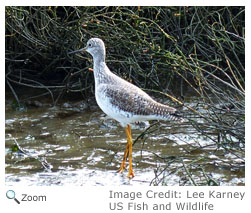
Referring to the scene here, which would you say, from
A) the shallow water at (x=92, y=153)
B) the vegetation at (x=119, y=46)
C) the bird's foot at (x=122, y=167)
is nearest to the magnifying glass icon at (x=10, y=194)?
the shallow water at (x=92, y=153)

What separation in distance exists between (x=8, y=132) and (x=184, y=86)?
273cm

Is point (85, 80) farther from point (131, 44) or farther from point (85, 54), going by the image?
point (131, 44)

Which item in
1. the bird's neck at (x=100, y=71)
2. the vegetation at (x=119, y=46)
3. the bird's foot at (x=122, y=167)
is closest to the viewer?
the bird's foot at (x=122, y=167)

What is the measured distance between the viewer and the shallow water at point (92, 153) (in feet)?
16.3

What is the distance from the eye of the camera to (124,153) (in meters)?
5.59

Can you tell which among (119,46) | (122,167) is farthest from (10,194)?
(119,46)

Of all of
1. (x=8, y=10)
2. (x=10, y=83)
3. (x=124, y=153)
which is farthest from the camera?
(x=10, y=83)

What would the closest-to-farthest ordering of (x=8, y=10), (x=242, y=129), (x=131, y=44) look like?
(x=242, y=129)
(x=131, y=44)
(x=8, y=10)

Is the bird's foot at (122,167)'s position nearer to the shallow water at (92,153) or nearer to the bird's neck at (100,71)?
the shallow water at (92,153)

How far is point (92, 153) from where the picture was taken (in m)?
5.68

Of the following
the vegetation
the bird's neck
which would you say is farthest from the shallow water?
the bird's neck

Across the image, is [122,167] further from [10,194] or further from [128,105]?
[10,194]
